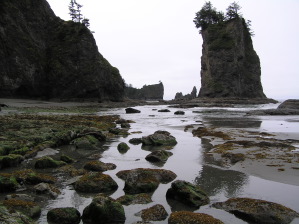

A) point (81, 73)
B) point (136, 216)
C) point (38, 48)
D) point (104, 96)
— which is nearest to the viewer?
point (136, 216)

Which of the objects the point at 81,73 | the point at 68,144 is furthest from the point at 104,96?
the point at 68,144

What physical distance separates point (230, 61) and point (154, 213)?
293 ft

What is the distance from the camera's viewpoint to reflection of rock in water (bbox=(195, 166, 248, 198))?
22.4 feet

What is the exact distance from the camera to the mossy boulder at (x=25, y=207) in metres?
5.26

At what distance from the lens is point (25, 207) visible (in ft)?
17.7

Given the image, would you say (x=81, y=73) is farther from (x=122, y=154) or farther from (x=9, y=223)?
(x=9, y=223)

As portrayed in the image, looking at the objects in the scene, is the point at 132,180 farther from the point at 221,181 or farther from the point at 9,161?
the point at 9,161

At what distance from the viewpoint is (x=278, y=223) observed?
5.07 metres

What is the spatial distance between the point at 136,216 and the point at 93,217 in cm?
84

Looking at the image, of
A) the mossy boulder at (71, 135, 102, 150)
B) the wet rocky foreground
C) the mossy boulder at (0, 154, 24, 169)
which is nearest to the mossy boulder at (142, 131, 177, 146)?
the wet rocky foreground

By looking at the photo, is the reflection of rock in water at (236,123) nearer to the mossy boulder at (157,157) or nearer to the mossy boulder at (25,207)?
the mossy boulder at (157,157)

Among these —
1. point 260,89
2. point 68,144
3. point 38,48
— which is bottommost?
point 68,144

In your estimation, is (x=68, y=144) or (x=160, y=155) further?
(x=68, y=144)

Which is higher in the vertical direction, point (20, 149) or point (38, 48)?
point (38, 48)
